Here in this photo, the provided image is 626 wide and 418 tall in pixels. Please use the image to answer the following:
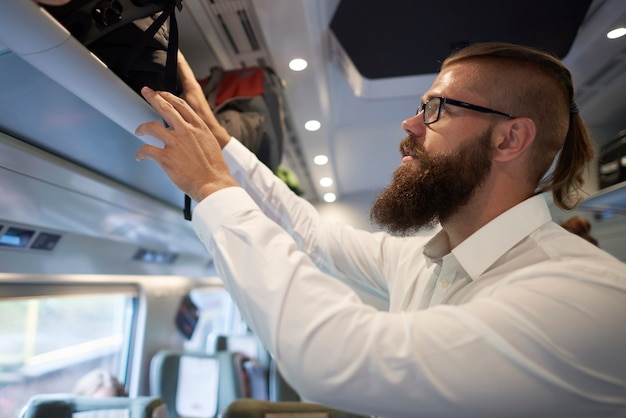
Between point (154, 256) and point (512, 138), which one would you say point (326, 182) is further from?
point (512, 138)

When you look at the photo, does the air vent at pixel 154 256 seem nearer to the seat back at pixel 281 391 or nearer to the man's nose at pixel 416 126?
the seat back at pixel 281 391

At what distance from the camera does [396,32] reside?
2363mm

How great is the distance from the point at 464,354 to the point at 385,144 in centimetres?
370

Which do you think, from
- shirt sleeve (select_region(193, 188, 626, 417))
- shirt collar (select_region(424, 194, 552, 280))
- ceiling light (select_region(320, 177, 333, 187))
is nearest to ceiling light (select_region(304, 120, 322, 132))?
ceiling light (select_region(320, 177, 333, 187))

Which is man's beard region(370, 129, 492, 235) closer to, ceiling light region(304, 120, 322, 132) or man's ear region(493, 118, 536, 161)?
man's ear region(493, 118, 536, 161)

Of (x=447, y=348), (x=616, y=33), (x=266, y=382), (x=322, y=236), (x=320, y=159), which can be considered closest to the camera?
(x=447, y=348)

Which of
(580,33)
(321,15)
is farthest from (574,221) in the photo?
(321,15)

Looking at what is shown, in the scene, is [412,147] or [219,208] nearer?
[219,208]

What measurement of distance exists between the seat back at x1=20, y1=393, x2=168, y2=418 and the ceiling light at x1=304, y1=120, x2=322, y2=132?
82.3 inches

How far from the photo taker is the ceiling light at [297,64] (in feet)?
8.20

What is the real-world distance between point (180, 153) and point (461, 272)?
89cm

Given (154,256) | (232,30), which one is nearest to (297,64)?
(232,30)

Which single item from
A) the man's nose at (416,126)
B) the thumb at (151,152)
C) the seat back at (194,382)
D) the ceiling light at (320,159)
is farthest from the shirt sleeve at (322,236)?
the seat back at (194,382)

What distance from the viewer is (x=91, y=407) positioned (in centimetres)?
208
